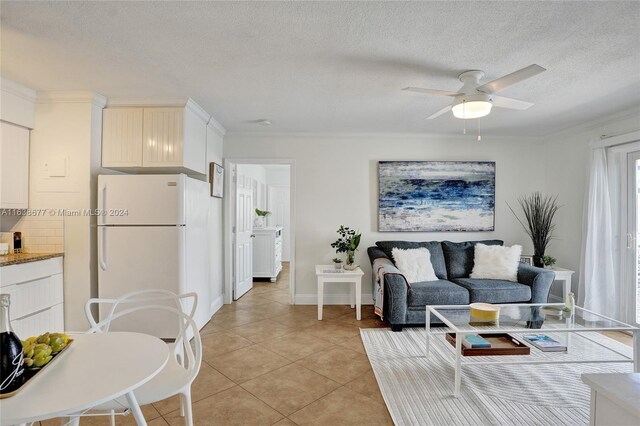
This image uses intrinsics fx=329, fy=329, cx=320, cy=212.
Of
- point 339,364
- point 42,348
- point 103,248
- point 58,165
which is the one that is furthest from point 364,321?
point 58,165

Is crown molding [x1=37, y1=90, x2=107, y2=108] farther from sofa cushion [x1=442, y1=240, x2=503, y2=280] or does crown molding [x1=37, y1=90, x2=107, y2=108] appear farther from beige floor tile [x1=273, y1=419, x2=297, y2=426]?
sofa cushion [x1=442, y1=240, x2=503, y2=280]

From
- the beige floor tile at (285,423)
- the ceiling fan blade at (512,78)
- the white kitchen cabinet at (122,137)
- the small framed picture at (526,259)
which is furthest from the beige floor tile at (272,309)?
the ceiling fan blade at (512,78)

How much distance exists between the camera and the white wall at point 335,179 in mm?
4520

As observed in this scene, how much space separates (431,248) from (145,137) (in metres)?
3.51

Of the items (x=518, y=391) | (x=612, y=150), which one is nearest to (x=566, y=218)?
(x=612, y=150)

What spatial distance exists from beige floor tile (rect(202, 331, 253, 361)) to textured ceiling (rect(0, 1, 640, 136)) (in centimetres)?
235

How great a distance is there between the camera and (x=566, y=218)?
4340 millimetres

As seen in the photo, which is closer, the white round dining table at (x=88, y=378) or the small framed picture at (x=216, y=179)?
the white round dining table at (x=88, y=378)

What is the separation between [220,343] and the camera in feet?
10.4

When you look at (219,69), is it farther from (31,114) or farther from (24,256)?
(24,256)

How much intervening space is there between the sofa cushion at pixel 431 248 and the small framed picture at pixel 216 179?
7.19 ft

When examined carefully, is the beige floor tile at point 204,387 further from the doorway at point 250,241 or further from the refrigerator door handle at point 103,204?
the doorway at point 250,241

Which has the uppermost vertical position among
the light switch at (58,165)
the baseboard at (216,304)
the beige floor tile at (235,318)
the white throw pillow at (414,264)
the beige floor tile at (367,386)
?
the light switch at (58,165)

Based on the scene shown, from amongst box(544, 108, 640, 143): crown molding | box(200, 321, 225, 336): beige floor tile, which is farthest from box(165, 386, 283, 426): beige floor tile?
box(544, 108, 640, 143): crown molding
